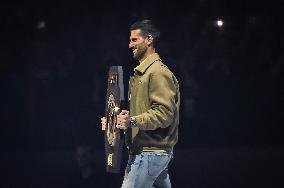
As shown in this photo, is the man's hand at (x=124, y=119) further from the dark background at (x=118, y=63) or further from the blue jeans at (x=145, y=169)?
the dark background at (x=118, y=63)

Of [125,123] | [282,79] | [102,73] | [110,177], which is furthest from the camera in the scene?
[282,79]

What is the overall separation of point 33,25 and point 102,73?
3.77ft

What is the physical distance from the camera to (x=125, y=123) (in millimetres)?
3570

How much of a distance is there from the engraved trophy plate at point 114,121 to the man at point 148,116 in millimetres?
77

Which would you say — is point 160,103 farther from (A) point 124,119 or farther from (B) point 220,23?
(B) point 220,23

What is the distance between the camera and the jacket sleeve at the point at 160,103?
11.8 ft

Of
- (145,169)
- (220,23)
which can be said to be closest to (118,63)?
(220,23)

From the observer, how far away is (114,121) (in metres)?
3.91

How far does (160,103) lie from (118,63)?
4.45 metres

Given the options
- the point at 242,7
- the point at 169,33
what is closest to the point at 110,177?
the point at 169,33

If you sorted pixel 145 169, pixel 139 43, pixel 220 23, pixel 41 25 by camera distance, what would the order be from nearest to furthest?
1. pixel 145 169
2. pixel 139 43
3. pixel 41 25
4. pixel 220 23

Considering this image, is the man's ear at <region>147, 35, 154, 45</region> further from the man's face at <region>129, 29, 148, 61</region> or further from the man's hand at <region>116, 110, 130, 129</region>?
the man's hand at <region>116, 110, 130, 129</region>

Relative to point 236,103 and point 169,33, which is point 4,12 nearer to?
point 169,33

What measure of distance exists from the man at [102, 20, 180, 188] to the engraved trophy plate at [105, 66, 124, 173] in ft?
0.25
